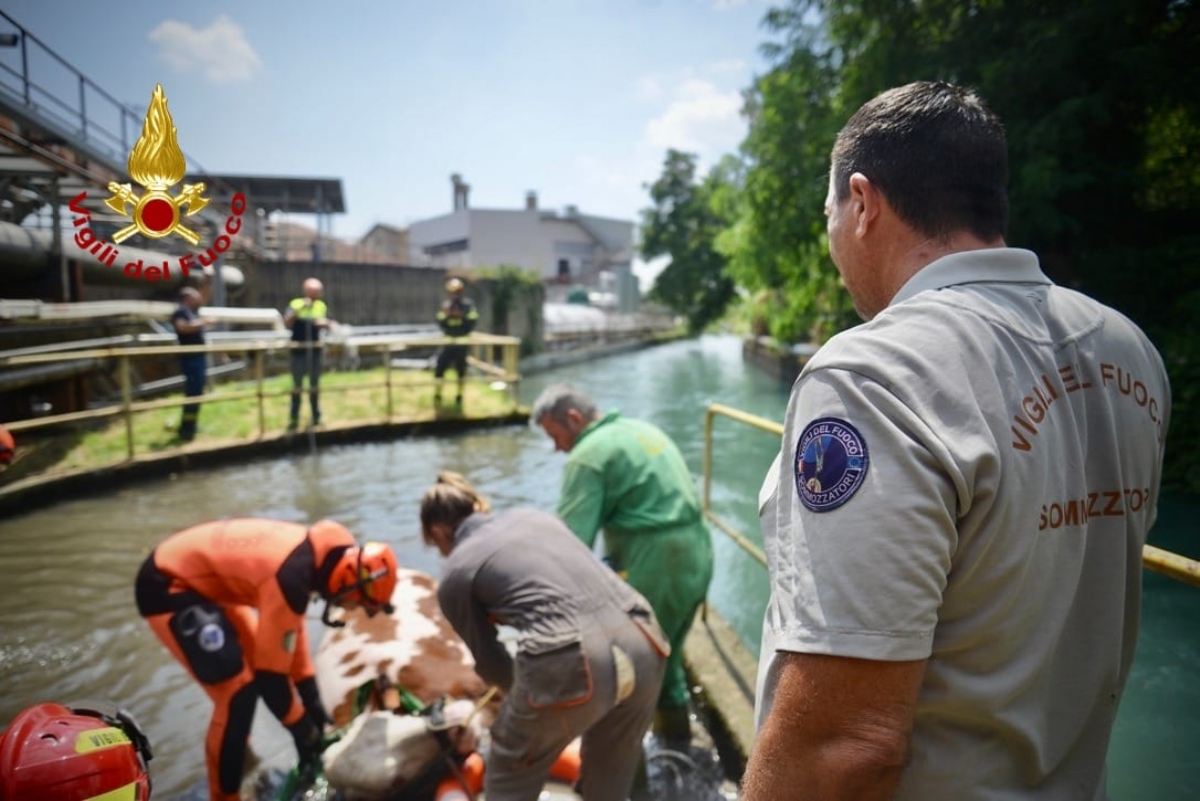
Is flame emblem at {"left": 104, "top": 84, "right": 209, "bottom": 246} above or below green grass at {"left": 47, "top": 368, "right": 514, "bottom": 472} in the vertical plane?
above

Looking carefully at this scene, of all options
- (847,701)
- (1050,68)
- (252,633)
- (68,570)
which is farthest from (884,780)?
(1050,68)

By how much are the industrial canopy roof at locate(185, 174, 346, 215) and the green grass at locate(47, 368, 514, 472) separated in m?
5.63

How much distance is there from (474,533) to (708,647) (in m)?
2.00

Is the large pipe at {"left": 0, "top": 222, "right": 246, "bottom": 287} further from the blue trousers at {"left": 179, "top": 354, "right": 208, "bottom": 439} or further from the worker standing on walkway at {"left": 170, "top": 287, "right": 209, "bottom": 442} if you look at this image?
the blue trousers at {"left": 179, "top": 354, "right": 208, "bottom": 439}

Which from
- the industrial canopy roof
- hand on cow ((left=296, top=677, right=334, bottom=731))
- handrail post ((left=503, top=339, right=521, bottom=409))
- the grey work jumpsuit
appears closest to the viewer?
the industrial canopy roof

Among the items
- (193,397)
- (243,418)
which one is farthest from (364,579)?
(243,418)

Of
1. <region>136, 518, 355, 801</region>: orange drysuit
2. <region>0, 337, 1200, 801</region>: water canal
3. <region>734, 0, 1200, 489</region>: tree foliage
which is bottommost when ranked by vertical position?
<region>0, 337, 1200, 801</region>: water canal

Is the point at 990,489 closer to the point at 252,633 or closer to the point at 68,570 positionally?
the point at 252,633

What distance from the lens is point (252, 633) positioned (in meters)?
3.40

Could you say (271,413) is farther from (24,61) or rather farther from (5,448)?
(24,61)

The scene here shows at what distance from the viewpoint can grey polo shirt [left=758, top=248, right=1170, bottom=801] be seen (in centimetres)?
86

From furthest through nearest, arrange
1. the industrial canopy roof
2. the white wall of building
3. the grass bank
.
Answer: the white wall of building, the grass bank, the industrial canopy roof

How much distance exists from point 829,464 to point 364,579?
2506 millimetres

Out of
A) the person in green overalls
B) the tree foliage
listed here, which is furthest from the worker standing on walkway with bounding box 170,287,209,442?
the tree foliage
